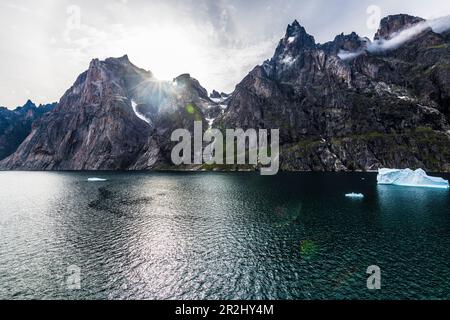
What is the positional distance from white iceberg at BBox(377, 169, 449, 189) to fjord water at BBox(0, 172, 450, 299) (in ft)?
207

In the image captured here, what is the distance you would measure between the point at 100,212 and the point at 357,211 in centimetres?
7875

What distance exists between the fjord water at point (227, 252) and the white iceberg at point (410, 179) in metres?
63.0

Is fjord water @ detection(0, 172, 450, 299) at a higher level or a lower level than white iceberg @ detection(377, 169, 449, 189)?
lower

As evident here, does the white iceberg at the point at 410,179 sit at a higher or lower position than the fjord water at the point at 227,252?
higher

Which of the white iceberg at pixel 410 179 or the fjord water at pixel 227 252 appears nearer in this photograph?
the fjord water at pixel 227 252

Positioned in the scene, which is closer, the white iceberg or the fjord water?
the fjord water

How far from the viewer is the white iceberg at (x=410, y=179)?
5266 inches

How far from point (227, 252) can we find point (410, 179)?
144473mm

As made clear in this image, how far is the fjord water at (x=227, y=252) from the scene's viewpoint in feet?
111

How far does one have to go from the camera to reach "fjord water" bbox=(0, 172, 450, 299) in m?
33.9
